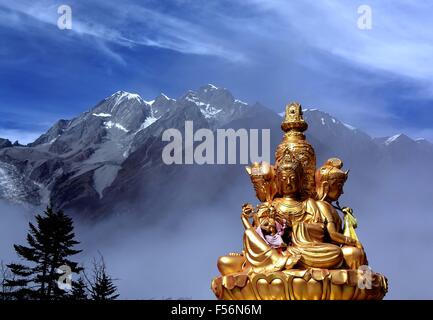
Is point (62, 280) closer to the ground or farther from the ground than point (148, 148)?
closer to the ground

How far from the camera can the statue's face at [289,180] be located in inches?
518

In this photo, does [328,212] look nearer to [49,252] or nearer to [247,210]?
[247,210]

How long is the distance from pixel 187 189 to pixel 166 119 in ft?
15.9

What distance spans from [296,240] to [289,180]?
113cm

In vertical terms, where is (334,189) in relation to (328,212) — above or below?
above

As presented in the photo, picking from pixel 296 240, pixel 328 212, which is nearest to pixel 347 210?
pixel 328 212

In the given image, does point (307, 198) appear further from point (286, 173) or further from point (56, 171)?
point (56, 171)

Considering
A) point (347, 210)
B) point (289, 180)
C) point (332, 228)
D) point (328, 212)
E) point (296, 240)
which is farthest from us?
point (347, 210)

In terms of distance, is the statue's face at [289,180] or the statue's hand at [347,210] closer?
the statue's face at [289,180]

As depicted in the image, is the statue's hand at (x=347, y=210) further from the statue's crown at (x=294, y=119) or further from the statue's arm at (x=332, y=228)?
the statue's crown at (x=294, y=119)

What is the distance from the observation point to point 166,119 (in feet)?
133

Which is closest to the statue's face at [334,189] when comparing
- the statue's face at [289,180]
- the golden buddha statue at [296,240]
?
the golden buddha statue at [296,240]

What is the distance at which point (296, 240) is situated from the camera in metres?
12.5
